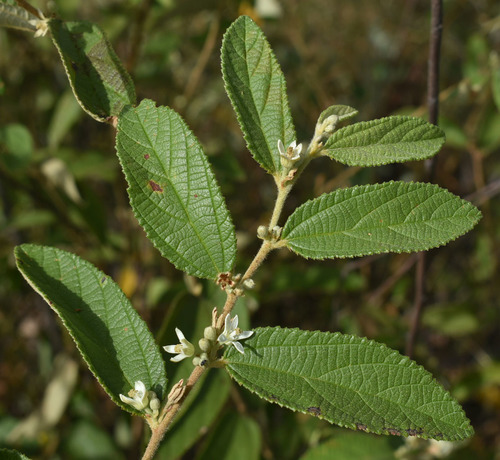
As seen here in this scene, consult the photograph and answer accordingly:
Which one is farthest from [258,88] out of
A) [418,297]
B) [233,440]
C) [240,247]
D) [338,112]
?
[240,247]

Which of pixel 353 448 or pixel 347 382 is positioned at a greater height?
pixel 347 382

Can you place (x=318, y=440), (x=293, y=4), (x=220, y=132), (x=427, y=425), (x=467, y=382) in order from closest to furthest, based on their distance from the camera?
(x=427, y=425)
(x=318, y=440)
(x=467, y=382)
(x=220, y=132)
(x=293, y=4)

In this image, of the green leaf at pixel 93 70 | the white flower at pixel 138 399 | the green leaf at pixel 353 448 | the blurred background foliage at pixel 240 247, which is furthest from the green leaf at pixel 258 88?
the green leaf at pixel 353 448

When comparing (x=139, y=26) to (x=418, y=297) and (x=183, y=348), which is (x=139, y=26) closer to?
(x=418, y=297)

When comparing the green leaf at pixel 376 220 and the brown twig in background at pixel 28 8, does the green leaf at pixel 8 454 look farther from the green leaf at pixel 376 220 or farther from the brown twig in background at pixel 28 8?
the brown twig in background at pixel 28 8

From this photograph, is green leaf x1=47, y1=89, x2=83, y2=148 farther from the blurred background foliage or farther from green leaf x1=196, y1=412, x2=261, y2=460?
green leaf x1=196, y1=412, x2=261, y2=460

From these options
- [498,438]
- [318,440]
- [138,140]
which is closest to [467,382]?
[498,438]

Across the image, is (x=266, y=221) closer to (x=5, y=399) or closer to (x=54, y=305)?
(x=5, y=399)
